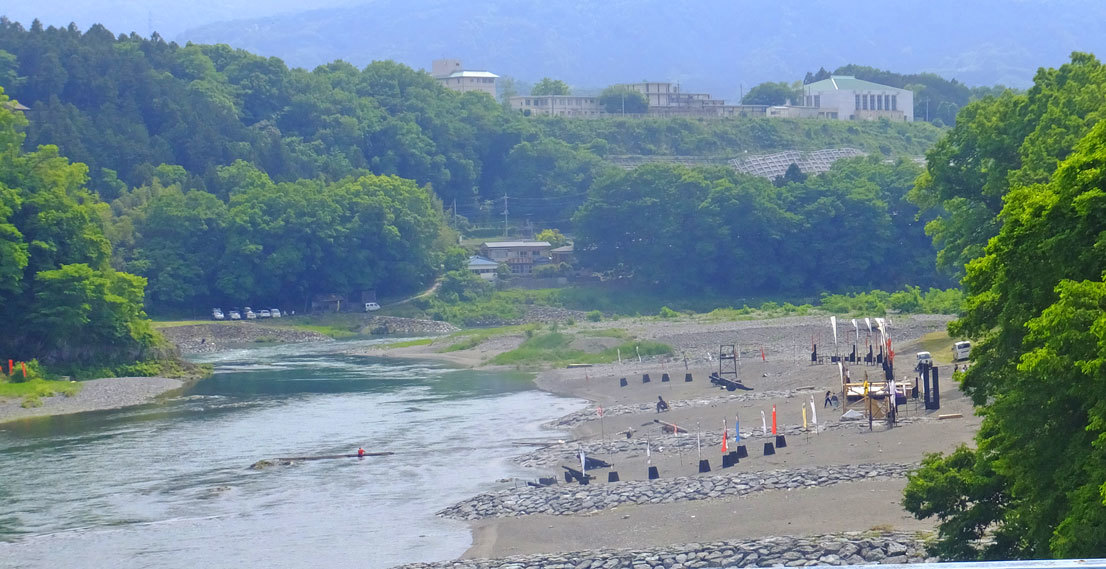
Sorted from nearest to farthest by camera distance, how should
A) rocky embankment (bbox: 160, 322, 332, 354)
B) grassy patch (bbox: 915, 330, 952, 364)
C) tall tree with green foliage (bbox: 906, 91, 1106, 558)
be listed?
1. tall tree with green foliage (bbox: 906, 91, 1106, 558)
2. grassy patch (bbox: 915, 330, 952, 364)
3. rocky embankment (bbox: 160, 322, 332, 354)

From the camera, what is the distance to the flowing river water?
27578 mm

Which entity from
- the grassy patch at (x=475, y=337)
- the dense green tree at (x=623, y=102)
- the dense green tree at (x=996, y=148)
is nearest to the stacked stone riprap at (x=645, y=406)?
the dense green tree at (x=996, y=148)

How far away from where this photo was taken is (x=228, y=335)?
85.1m

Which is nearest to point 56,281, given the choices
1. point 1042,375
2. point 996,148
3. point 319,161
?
point 996,148

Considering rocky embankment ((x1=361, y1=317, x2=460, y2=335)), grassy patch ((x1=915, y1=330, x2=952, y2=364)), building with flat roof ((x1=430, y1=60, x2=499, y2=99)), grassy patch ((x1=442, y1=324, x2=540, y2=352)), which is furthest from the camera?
building with flat roof ((x1=430, y1=60, x2=499, y2=99))

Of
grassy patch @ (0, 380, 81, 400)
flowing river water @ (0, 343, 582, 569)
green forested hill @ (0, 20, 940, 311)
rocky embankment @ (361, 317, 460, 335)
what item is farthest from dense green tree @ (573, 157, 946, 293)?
grassy patch @ (0, 380, 81, 400)

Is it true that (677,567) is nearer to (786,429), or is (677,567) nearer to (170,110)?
(786,429)

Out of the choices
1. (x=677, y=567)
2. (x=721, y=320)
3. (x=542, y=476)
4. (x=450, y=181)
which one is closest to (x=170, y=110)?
(x=450, y=181)

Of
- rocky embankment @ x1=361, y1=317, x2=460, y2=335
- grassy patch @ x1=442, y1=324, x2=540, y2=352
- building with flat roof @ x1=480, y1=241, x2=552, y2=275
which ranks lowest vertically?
rocky embankment @ x1=361, y1=317, x2=460, y2=335

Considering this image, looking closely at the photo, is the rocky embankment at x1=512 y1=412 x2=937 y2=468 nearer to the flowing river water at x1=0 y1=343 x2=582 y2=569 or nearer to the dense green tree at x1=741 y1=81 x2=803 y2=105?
the flowing river water at x1=0 y1=343 x2=582 y2=569

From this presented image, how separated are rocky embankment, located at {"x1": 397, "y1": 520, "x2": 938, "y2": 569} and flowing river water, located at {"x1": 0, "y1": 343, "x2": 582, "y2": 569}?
3111 mm

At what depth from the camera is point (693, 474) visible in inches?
1218

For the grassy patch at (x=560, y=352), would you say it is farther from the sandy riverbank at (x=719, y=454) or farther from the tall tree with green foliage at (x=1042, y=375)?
the tall tree with green foliage at (x=1042, y=375)

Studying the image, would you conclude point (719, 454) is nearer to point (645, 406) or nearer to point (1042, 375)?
point (645, 406)
